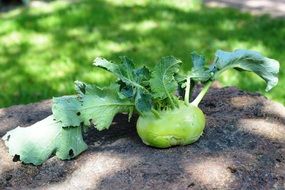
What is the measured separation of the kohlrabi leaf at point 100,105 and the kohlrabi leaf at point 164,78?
152 millimetres

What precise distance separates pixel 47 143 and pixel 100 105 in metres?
0.27

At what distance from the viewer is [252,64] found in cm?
276

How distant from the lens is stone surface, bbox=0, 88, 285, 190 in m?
2.27

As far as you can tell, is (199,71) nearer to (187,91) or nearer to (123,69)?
(187,91)

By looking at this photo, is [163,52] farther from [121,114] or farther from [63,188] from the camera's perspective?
[63,188]

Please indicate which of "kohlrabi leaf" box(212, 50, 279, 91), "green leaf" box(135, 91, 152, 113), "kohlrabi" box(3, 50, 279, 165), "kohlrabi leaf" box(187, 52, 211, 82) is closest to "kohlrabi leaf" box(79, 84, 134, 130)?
"kohlrabi" box(3, 50, 279, 165)

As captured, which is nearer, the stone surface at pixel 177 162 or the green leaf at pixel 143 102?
the stone surface at pixel 177 162

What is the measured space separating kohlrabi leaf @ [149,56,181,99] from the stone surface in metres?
0.25

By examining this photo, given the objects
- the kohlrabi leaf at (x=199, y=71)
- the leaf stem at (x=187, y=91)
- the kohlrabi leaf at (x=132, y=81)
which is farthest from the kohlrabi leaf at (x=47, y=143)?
the kohlrabi leaf at (x=199, y=71)

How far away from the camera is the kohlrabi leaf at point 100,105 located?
2480 millimetres

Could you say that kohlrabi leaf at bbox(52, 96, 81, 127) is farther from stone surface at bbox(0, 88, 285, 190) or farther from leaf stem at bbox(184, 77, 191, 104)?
leaf stem at bbox(184, 77, 191, 104)

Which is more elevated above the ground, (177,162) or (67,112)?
(67,112)

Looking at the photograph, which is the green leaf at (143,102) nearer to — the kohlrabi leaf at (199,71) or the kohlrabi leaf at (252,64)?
the kohlrabi leaf at (199,71)

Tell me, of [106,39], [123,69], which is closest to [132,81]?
→ [123,69]
